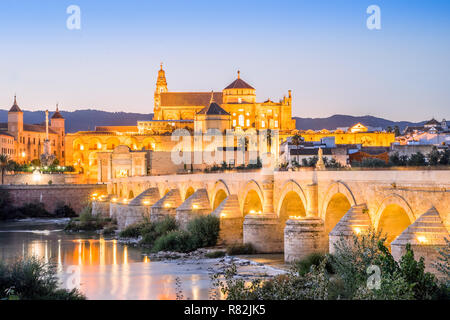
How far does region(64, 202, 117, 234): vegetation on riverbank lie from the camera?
4304cm

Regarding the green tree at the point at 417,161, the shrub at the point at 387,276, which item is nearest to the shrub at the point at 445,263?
the shrub at the point at 387,276

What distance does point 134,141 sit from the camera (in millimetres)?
88938

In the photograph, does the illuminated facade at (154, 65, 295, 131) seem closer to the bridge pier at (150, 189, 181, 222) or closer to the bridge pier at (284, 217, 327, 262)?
the bridge pier at (150, 189, 181, 222)

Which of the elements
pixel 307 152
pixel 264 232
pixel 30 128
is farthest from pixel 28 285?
pixel 30 128

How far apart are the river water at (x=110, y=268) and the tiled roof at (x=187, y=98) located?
57.4m

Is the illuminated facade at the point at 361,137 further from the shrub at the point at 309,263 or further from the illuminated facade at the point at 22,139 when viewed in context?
the shrub at the point at 309,263

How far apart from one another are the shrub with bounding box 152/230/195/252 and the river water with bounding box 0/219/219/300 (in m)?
0.93

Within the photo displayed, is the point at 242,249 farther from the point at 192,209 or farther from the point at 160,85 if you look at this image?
the point at 160,85

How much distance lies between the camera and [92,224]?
1761 inches

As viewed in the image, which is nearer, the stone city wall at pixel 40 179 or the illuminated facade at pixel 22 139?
the stone city wall at pixel 40 179

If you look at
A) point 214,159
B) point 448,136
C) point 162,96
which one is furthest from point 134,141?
point 448,136

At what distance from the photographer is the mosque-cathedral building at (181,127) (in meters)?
83.8

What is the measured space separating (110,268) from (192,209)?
7.42 meters

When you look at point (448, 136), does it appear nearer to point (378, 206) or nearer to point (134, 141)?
point (134, 141)
